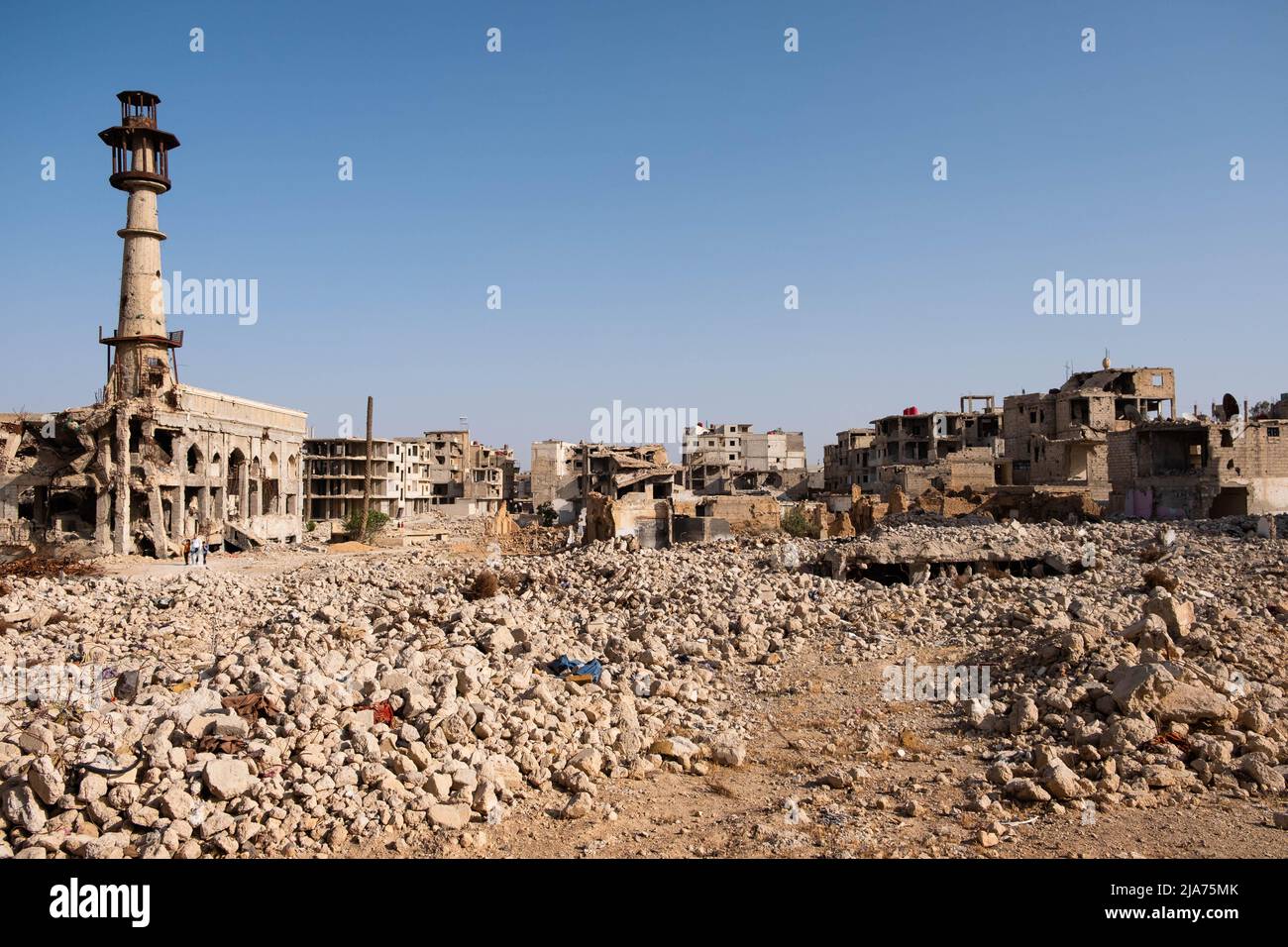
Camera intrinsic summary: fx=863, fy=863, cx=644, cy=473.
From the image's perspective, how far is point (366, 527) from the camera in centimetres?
4203

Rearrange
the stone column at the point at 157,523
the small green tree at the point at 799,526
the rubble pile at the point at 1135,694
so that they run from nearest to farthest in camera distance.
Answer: the rubble pile at the point at 1135,694, the stone column at the point at 157,523, the small green tree at the point at 799,526

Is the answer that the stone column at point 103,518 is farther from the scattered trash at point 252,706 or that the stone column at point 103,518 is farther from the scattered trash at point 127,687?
the scattered trash at point 252,706

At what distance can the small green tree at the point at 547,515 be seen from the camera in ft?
166

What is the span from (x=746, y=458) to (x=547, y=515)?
943 inches

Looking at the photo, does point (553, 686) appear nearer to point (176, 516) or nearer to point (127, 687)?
point (127, 687)

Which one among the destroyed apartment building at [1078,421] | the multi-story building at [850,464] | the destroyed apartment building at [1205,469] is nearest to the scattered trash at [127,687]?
the destroyed apartment building at [1205,469]

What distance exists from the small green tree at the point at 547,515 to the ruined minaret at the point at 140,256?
22216mm

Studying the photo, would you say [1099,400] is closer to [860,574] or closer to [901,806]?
[860,574]

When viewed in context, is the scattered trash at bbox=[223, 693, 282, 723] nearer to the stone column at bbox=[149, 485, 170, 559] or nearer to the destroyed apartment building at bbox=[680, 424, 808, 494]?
the stone column at bbox=[149, 485, 170, 559]

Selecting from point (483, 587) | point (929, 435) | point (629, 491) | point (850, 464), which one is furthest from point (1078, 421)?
point (483, 587)

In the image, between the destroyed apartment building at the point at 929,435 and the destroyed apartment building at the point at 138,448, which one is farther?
the destroyed apartment building at the point at 929,435

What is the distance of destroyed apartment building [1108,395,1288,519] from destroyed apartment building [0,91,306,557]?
112 ft
